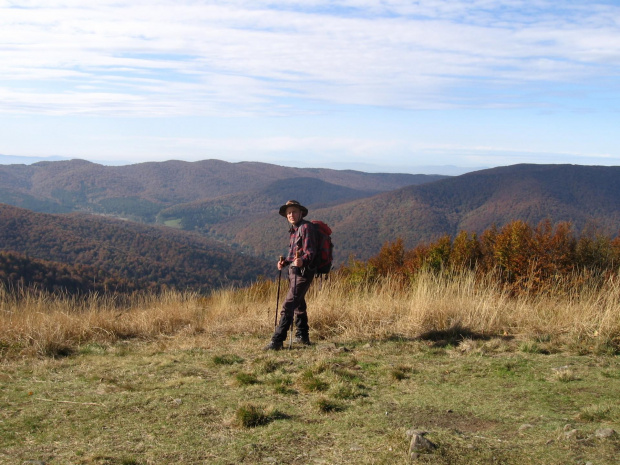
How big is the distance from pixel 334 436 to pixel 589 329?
3.38m

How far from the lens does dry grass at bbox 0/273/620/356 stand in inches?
219

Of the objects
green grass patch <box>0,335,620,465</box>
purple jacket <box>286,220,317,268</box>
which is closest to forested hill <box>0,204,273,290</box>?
purple jacket <box>286,220,317,268</box>

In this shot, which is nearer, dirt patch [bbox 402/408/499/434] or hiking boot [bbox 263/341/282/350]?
dirt patch [bbox 402/408/499/434]

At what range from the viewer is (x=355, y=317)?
21.2 ft

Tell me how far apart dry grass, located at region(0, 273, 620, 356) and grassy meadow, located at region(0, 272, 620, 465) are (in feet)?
0.08

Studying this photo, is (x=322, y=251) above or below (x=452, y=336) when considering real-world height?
above

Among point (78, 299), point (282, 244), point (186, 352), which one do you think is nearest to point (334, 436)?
point (186, 352)

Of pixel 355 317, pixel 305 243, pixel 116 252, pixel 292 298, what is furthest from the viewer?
pixel 116 252

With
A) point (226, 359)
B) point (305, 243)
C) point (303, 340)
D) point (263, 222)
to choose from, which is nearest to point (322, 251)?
point (305, 243)

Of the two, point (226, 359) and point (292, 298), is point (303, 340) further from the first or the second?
point (226, 359)

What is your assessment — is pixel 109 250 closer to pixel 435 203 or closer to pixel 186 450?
pixel 186 450

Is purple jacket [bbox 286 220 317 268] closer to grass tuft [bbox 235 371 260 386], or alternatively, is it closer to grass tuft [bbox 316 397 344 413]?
grass tuft [bbox 235 371 260 386]

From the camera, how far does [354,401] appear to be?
3.90 metres

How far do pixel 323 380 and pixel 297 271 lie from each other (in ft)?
5.27
